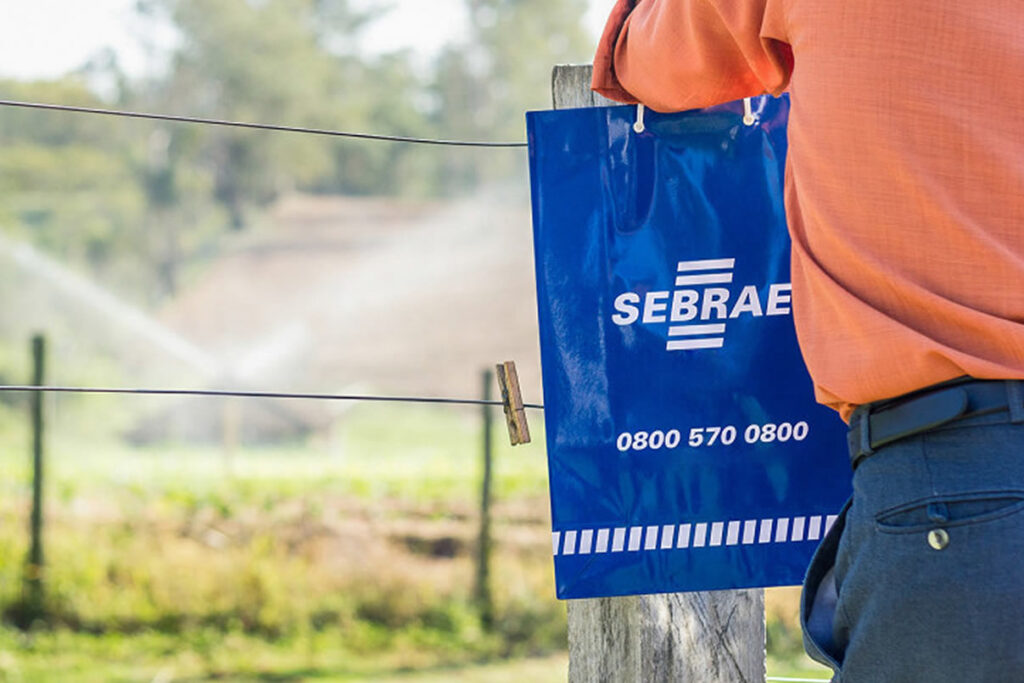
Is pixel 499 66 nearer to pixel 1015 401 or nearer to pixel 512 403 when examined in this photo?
pixel 512 403

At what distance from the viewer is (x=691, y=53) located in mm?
1652

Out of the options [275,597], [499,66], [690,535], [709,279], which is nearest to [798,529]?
[690,535]

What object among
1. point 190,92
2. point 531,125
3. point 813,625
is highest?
point 190,92

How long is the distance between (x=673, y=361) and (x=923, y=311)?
1.74ft

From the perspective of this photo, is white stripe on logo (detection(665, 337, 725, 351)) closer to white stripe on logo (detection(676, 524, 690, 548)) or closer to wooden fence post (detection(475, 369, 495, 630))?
white stripe on logo (detection(676, 524, 690, 548))

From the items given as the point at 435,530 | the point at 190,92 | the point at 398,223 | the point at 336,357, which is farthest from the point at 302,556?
the point at 190,92

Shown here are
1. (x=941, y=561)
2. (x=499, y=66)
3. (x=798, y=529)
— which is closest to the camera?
(x=941, y=561)

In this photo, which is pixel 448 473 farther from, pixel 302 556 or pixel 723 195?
pixel 723 195

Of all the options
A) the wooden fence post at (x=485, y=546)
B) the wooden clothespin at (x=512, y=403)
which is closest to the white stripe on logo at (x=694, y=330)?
the wooden clothespin at (x=512, y=403)

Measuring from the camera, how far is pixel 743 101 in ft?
6.16

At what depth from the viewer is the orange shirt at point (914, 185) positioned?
4.44 feet

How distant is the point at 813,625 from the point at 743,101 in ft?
2.61

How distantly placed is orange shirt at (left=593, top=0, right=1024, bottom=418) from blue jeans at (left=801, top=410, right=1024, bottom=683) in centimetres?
8

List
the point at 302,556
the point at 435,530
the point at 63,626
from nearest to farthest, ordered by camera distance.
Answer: the point at 63,626 → the point at 302,556 → the point at 435,530
